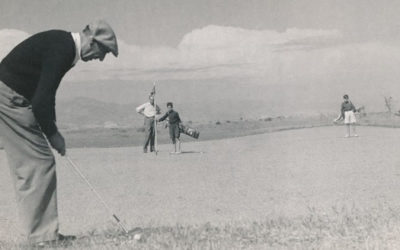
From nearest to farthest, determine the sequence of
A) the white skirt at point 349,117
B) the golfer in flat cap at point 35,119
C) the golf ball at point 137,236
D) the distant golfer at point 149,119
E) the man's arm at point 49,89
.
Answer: the man's arm at point 49,89 < the golfer in flat cap at point 35,119 < the golf ball at point 137,236 < the distant golfer at point 149,119 < the white skirt at point 349,117

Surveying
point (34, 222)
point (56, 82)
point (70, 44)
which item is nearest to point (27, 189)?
point (34, 222)

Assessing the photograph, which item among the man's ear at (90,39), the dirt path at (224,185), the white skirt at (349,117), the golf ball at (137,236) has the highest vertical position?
the man's ear at (90,39)

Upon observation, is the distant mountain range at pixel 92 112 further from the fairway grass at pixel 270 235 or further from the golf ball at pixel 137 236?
the golf ball at pixel 137 236

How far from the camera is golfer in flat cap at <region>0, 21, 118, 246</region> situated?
5.08 m

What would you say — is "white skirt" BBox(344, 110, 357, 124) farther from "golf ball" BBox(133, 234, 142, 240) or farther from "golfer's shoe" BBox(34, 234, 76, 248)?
"golfer's shoe" BBox(34, 234, 76, 248)

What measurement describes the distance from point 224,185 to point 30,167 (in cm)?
533

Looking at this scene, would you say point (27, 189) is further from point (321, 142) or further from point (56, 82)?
point (321, 142)

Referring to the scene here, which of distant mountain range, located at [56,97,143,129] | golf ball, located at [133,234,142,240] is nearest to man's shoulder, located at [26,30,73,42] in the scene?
golf ball, located at [133,234,142,240]

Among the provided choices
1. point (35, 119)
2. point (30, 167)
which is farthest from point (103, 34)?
point (30, 167)

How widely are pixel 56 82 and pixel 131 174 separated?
23.9 ft

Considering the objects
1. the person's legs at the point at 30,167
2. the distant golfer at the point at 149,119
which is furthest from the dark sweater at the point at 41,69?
the distant golfer at the point at 149,119

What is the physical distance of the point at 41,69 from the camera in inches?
201

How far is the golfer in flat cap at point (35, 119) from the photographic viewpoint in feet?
16.7

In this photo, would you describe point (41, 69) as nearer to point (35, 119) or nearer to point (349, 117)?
point (35, 119)
